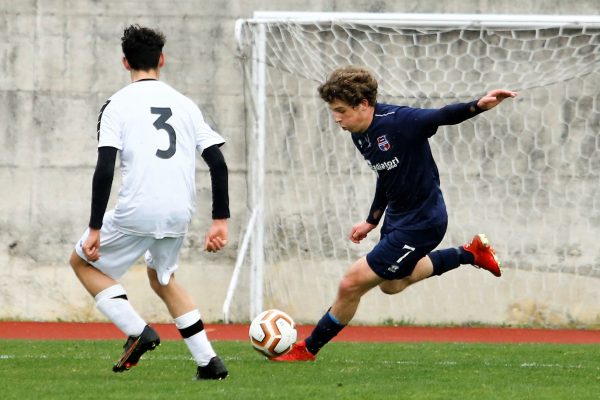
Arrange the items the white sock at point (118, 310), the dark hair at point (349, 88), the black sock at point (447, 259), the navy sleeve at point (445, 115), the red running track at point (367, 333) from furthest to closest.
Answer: the red running track at point (367, 333), the black sock at point (447, 259), the dark hair at point (349, 88), the navy sleeve at point (445, 115), the white sock at point (118, 310)

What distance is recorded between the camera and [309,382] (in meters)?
5.98

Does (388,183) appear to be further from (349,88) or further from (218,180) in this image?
(218,180)

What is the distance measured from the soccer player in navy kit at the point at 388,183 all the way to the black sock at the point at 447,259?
315 mm

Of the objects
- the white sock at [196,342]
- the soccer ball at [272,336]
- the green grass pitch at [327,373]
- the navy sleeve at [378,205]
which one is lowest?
the green grass pitch at [327,373]

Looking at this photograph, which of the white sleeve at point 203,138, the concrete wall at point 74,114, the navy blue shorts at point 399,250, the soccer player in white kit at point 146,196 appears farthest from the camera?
the concrete wall at point 74,114

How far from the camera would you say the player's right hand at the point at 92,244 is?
5.55 meters

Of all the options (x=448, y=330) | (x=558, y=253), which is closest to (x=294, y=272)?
(x=448, y=330)

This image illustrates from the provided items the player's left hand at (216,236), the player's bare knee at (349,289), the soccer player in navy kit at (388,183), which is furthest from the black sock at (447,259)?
the player's left hand at (216,236)

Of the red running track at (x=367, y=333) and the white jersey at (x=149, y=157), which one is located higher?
the white jersey at (x=149, y=157)

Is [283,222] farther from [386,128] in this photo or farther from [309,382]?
[309,382]

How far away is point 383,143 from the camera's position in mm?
→ 6742

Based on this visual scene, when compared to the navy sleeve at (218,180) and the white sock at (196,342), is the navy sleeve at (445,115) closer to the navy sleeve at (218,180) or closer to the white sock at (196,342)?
the navy sleeve at (218,180)

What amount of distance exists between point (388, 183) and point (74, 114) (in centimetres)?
493

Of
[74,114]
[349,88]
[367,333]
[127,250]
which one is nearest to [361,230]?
[349,88]
